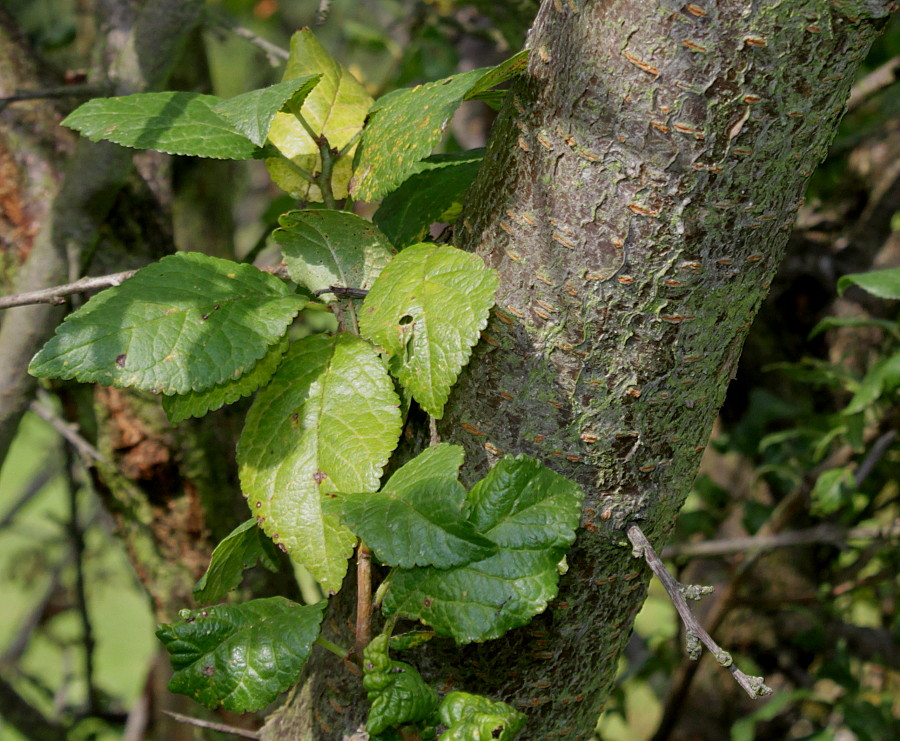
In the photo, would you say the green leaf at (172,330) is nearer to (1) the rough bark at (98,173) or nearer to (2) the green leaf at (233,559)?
(2) the green leaf at (233,559)

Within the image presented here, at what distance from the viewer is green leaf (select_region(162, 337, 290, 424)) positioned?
71 centimetres

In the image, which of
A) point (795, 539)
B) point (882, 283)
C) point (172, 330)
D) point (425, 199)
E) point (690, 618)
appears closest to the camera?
point (690, 618)

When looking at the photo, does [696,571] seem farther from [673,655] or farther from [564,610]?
[564,610]

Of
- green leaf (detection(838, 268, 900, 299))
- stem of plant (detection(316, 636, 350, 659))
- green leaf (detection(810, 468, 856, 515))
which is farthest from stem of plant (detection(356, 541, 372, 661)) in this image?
green leaf (detection(810, 468, 856, 515))

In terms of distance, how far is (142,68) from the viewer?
1035 millimetres

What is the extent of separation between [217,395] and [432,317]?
20 cm

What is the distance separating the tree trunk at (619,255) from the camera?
54cm

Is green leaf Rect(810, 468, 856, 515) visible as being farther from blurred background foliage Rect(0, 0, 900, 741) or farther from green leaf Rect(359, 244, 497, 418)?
green leaf Rect(359, 244, 497, 418)

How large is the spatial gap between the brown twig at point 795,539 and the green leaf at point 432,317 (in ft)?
3.37

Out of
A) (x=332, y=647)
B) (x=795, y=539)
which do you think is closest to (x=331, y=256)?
(x=332, y=647)

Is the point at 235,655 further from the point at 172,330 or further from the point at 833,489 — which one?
the point at 833,489

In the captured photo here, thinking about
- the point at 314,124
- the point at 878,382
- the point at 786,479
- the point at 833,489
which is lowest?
the point at 786,479

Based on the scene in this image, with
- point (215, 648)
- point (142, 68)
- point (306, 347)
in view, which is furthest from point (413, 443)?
point (142, 68)

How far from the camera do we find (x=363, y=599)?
0.66 m
